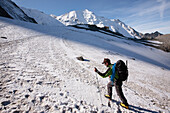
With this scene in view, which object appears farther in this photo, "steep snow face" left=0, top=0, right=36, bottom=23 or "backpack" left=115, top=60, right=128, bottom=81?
"steep snow face" left=0, top=0, right=36, bottom=23

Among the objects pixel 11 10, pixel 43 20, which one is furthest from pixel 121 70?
pixel 43 20

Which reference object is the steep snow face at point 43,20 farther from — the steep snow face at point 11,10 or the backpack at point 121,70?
the backpack at point 121,70

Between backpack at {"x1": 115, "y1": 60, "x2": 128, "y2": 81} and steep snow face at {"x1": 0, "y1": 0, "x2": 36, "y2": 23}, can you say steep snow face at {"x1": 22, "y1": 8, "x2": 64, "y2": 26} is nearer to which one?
steep snow face at {"x1": 0, "y1": 0, "x2": 36, "y2": 23}

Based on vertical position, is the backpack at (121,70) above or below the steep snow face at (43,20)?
below

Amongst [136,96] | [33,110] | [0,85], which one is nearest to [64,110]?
[33,110]

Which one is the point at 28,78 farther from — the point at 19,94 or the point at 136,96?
the point at 136,96

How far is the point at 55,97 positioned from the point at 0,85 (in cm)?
199

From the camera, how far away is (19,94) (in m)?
2.79

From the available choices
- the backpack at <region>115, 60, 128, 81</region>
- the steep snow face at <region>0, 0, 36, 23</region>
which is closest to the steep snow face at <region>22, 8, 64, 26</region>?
the steep snow face at <region>0, 0, 36, 23</region>

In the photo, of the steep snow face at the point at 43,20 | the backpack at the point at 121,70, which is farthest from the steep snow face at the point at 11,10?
the steep snow face at the point at 43,20

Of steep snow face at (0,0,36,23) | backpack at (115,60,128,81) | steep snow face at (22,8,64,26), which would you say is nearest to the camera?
backpack at (115,60,128,81)

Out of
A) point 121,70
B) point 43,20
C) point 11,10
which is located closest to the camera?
point 121,70

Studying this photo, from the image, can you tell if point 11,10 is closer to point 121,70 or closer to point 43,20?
point 121,70

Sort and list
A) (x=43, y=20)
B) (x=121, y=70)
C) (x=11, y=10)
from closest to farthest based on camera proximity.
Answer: (x=121, y=70) → (x=11, y=10) → (x=43, y=20)
